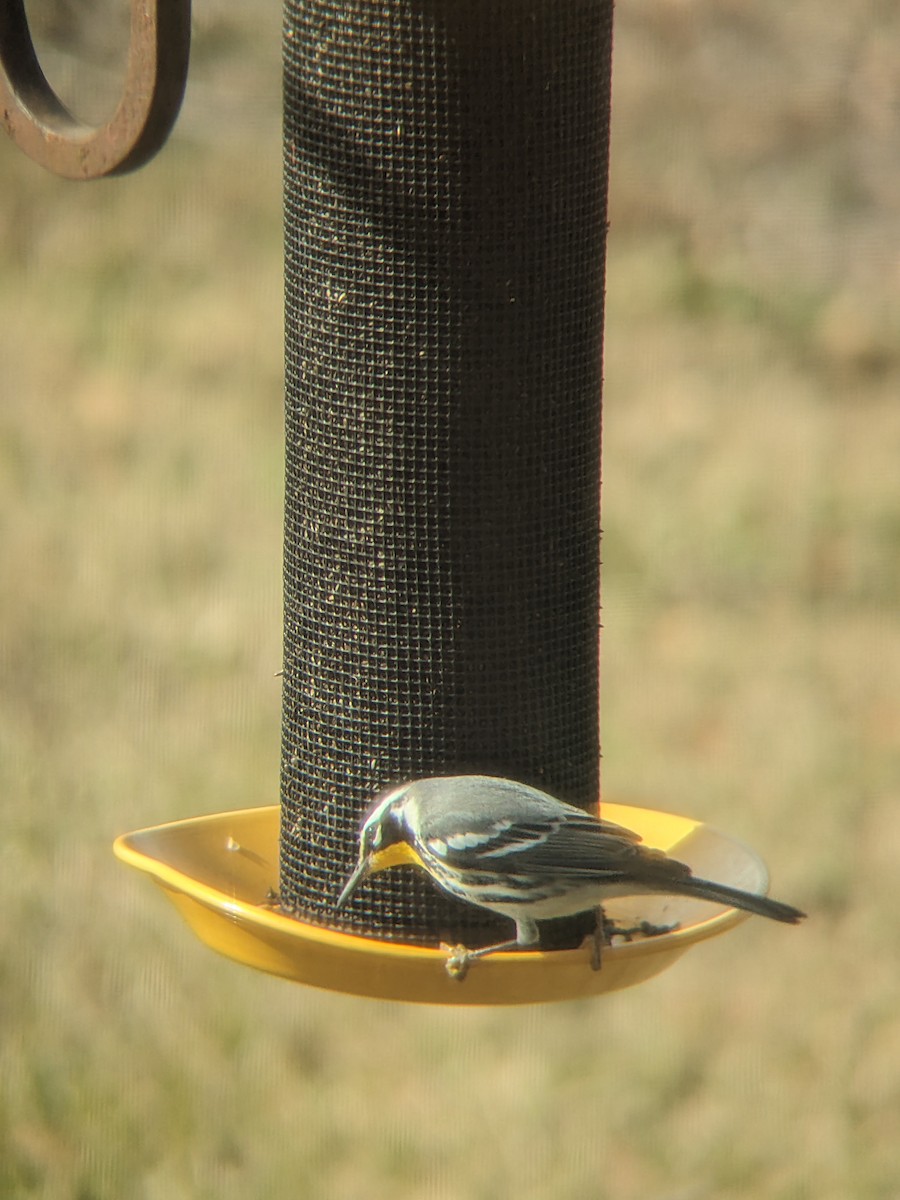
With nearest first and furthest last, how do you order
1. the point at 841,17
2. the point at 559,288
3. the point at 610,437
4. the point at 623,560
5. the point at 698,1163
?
the point at 559,288, the point at 698,1163, the point at 623,560, the point at 610,437, the point at 841,17

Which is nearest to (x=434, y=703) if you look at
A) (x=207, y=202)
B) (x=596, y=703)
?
(x=596, y=703)

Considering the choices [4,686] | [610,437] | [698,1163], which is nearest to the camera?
[698,1163]

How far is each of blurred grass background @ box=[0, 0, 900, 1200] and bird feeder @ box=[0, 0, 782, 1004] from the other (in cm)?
251

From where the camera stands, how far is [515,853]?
447 cm

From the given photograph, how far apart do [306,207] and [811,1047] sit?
4.11 metres

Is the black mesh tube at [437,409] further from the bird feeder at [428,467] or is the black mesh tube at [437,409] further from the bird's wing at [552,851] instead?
the bird's wing at [552,851]

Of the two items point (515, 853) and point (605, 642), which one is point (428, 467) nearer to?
point (515, 853)

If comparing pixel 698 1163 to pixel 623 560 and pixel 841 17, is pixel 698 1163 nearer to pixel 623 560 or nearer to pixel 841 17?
pixel 623 560

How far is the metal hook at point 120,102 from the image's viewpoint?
393 centimetres

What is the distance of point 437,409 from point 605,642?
203 inches

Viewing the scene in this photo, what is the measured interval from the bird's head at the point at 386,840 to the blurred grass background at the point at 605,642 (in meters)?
2.94

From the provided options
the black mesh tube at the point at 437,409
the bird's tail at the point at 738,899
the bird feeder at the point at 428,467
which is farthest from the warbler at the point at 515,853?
the black mesh tube at the point at 437,409

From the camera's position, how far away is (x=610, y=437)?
35.6 ft

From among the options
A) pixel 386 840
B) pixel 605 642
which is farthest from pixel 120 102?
pixel 605 642
